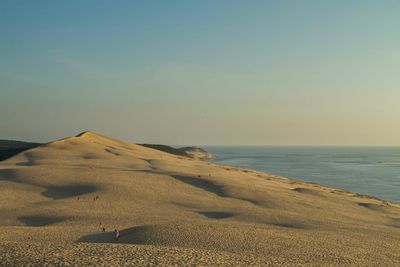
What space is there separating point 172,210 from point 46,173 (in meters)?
13.1

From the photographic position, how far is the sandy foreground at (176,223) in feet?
42.6

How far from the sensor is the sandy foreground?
13.0m

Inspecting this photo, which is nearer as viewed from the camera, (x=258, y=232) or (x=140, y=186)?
(x=258, y=232)

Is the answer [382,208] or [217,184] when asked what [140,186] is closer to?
[217,184]

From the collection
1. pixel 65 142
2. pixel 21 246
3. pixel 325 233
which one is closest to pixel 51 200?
pixel 21 246

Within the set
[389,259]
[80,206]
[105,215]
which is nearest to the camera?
[389,259]

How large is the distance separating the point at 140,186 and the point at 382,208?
15375mm

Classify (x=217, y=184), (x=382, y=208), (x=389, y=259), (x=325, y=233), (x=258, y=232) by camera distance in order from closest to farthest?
1. (x=389, y=259)
2. (x=258, y=232)
3. (x=325, y=233)
4. (x=382, y=208)
5. (x=217, y=184)

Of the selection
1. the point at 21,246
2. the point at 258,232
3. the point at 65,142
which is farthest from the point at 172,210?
the point at 65,142

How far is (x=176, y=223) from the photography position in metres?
18.8

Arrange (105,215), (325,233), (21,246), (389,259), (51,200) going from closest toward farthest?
(21,246) < (389,259) < (325,233) < (105,215) < (51,200)

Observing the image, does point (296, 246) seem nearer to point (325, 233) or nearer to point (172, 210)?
point (325, 233)

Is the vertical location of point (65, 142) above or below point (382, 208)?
above

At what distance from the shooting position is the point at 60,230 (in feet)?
59.0
